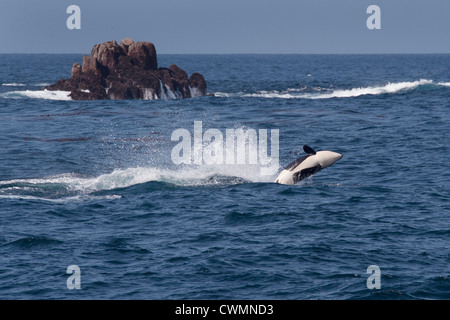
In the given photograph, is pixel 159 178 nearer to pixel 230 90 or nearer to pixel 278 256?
pixel 278 256

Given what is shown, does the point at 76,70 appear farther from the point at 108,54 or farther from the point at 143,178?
the point at 143,178

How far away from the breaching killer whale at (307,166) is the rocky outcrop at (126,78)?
43604 mm

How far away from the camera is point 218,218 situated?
26000mm

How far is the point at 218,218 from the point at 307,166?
6.33m

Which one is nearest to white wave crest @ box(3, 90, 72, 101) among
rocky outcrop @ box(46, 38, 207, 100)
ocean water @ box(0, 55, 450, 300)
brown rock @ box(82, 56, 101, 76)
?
rocky outcrop @ box(46, 38, 207, 100)

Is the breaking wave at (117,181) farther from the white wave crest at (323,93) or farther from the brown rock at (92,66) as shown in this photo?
the white wave crest at (323,93)

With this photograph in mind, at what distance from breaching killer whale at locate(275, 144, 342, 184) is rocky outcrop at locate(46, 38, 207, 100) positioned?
143 feet

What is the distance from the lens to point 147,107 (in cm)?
6462

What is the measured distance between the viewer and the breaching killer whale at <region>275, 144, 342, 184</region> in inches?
1184

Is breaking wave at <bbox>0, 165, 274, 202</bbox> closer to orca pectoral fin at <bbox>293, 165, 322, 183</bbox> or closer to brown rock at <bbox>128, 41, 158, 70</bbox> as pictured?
orca pectoral fin at <bbox>293, 165, 322, 183</bbox>

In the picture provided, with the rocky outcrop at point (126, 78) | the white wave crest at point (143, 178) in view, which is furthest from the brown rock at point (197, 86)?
the white wave crest at point (143, 178)

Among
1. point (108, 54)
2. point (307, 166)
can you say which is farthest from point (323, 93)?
point (307, 166)

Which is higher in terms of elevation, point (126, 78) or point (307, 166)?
point (126, 78)
